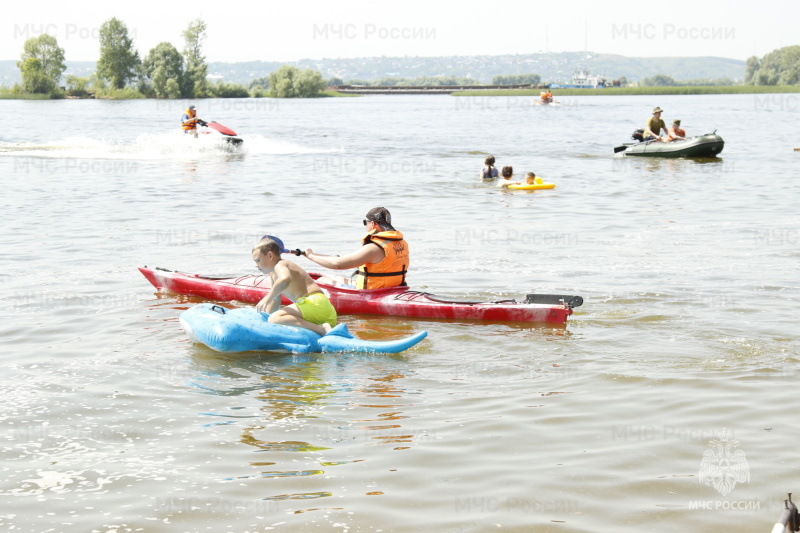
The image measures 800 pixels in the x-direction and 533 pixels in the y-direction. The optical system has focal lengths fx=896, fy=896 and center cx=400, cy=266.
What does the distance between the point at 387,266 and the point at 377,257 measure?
0.82ft

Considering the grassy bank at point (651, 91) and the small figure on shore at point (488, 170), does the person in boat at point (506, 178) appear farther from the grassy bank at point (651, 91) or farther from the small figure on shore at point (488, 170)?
the grassy bank at point (651, 91)

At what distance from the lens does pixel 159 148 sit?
107ft

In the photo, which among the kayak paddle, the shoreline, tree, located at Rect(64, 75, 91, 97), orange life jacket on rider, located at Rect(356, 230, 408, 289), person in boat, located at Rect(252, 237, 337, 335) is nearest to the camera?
person in boat, located at Rect(252, 237, 337, 335)

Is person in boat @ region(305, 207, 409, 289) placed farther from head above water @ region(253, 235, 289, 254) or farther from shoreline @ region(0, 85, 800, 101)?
shoreline @ region(0, 85, 800, 101)

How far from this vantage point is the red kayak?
8883 mm

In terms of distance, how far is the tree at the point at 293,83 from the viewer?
351ft

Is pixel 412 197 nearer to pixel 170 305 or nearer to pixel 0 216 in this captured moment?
pixel 0 216

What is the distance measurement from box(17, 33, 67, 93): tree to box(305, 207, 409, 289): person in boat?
102 m

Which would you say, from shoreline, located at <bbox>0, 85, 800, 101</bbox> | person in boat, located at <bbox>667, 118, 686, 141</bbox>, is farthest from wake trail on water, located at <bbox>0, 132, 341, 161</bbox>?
shoreline, located at <bbox>0, 85, 800, 101</bbox>

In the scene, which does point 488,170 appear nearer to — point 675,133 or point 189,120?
point 675,133

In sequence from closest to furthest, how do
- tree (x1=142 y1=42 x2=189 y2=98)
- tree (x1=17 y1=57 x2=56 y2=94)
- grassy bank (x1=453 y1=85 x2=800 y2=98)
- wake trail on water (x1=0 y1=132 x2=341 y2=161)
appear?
wake trail on water (x1=0 y1=132 x2=341 y2=161) → grassy bank (x1=453 y1=85 x2=800 y2=98) → tree (x1=17 y1=57 x2=56 y2=94) → tree (x1=142 y1=42 x2=189 y2=98)

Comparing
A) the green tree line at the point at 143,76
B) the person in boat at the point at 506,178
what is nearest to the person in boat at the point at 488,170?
the person in boat at the point at 506,178

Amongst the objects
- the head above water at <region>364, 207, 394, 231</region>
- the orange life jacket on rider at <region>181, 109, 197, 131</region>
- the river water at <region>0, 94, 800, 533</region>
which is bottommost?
the river water at <region>0, 94, 800, 533</region>

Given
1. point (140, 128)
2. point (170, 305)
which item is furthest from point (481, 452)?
point (140, 128)
